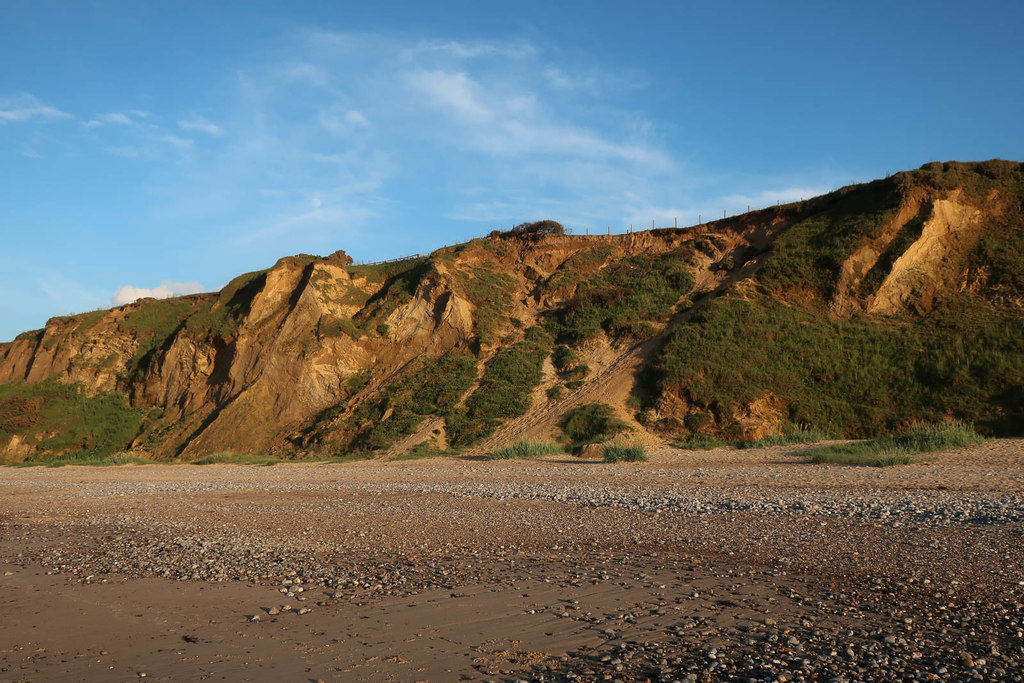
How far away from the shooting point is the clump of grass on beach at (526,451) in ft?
82.8

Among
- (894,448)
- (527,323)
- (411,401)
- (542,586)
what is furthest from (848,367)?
(542,586)

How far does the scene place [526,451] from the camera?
25.4 m

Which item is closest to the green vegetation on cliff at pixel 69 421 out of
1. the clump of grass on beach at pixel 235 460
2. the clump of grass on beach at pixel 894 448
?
the clump of grass on beach at pixel 235 460

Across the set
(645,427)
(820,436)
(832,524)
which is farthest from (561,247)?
(832,524)

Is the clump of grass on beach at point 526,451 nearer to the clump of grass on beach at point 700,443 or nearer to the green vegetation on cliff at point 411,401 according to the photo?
the clump of grass on beach at point 700,443

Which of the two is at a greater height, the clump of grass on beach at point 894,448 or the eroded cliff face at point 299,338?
the eroded cliff face at point 299,338

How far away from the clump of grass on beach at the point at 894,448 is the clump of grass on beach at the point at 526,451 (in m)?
9.43

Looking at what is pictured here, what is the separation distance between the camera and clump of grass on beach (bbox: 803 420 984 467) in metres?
16.9

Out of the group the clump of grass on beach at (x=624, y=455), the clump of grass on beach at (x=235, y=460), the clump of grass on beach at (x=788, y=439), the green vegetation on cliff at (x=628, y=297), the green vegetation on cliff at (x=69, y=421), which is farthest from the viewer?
the green vegetation on cliff at (x=69, y=421)

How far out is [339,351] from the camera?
127 ft

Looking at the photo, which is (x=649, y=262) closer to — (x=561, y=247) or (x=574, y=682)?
(x=561, y=247)

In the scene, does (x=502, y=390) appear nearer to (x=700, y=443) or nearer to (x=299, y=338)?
(x=700, y=443)

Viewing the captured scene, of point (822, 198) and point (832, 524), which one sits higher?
point (822, 198)

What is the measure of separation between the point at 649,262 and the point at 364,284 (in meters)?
18.9
